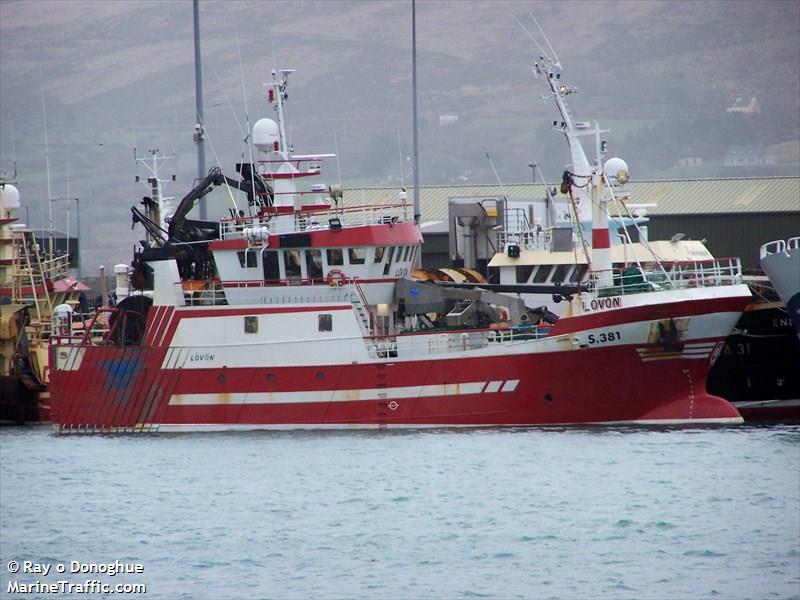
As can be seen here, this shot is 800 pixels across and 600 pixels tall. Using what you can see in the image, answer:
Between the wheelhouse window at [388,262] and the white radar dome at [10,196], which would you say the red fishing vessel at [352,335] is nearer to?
the wheelhouse window at [388,262]

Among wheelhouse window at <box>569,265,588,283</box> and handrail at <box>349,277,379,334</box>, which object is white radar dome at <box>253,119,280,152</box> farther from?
wheelhouse window at <box>569,265,588,283</box>

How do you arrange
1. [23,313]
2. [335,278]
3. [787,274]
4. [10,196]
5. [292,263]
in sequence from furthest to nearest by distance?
1. [10,196]
2. [23,313]
3. [292,263]
4. [335,278]
5. [787,274]

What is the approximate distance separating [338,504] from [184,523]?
3226mm

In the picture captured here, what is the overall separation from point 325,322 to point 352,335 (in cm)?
81

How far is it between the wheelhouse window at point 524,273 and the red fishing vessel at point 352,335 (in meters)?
0.63

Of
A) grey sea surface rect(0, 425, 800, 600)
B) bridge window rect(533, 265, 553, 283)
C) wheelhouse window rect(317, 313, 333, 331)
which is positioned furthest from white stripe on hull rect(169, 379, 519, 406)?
bridge window rect(533, 265, 553, 283)

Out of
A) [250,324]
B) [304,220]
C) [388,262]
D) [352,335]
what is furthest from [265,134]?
[352,335]

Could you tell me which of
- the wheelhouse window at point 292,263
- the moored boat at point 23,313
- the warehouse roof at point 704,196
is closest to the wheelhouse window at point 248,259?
the wheelhouse window at point 292,263

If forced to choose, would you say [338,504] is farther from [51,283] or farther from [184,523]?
[51,283]

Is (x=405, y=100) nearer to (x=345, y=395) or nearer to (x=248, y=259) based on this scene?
(x=248, y=259)

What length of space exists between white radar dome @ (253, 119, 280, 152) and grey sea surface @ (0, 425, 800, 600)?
8.42 m

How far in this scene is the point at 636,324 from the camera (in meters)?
39.2

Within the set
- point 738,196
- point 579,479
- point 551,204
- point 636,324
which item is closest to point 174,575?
point 579,479

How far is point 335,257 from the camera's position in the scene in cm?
4294
